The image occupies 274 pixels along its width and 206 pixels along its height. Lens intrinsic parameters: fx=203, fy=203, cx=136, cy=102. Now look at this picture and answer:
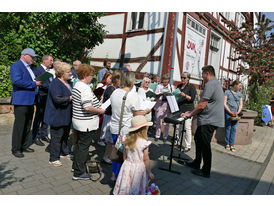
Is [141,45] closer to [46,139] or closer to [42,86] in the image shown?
[42,86]

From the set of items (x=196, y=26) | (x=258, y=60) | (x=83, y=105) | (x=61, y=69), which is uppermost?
(x=196, y=26)

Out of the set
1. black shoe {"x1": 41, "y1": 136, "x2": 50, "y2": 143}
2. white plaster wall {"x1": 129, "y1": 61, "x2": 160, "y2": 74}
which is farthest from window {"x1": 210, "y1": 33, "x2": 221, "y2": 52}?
black shoe {"x1": 41, "y1": 136, "x2": 50, "y2": 143}

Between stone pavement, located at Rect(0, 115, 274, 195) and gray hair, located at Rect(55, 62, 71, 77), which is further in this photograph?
gray hair, located at Rect(55, 62, 71, 77)

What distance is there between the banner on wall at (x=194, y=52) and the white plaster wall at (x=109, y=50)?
12.0 ft

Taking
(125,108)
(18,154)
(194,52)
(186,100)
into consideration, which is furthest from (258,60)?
(18,154)

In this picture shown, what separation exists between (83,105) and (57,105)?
0.71m

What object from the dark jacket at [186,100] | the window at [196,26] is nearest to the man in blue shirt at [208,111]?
the dark jacket at [186,100]

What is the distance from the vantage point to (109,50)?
11.7m

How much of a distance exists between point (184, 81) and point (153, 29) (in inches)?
206

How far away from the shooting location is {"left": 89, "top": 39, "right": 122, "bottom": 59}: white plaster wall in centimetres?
1126

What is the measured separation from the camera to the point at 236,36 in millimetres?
9477

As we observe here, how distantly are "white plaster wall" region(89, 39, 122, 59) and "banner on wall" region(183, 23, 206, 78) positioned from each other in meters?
3.65

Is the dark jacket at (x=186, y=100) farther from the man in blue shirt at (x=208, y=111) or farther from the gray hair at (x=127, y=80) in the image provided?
the gray hair at (x=127, y=80)

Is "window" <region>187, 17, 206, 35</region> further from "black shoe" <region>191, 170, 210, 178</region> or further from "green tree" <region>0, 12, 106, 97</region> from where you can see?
"black shoe" <region>191, 170, 210, 178</region>
